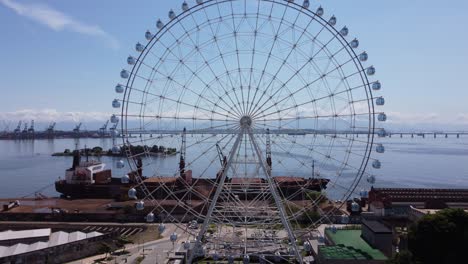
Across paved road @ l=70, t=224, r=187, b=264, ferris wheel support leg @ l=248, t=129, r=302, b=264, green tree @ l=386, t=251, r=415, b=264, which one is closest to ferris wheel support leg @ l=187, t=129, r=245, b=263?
ferris wheel support leg @ l=248, t=129, r=302, b=264

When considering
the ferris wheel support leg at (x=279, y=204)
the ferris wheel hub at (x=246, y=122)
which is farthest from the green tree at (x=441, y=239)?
the ferris wheel hub at (x=246, y=122)

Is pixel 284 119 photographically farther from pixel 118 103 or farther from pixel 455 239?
pixel 455 239

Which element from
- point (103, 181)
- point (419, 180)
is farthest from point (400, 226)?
point (419, 180)

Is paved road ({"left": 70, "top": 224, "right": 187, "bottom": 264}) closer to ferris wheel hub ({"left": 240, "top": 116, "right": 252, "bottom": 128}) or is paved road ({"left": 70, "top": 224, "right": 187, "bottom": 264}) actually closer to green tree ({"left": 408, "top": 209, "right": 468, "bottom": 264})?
ferris wheel hub ({"left": 240, "top": 116, "right": 252, "bottom": 128})

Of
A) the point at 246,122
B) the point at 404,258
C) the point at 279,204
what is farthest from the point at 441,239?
the point at 246,122

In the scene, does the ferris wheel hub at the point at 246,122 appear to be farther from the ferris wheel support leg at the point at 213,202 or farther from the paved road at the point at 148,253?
the paved road at the point at 148,253

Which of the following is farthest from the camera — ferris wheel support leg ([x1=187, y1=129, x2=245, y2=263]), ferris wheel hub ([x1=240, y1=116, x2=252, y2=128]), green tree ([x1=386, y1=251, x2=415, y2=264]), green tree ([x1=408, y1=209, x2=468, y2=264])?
green tree ([x1=408, y1=209, x2=468, y2=264])

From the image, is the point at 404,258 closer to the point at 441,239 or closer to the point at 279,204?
the point at 441,239
